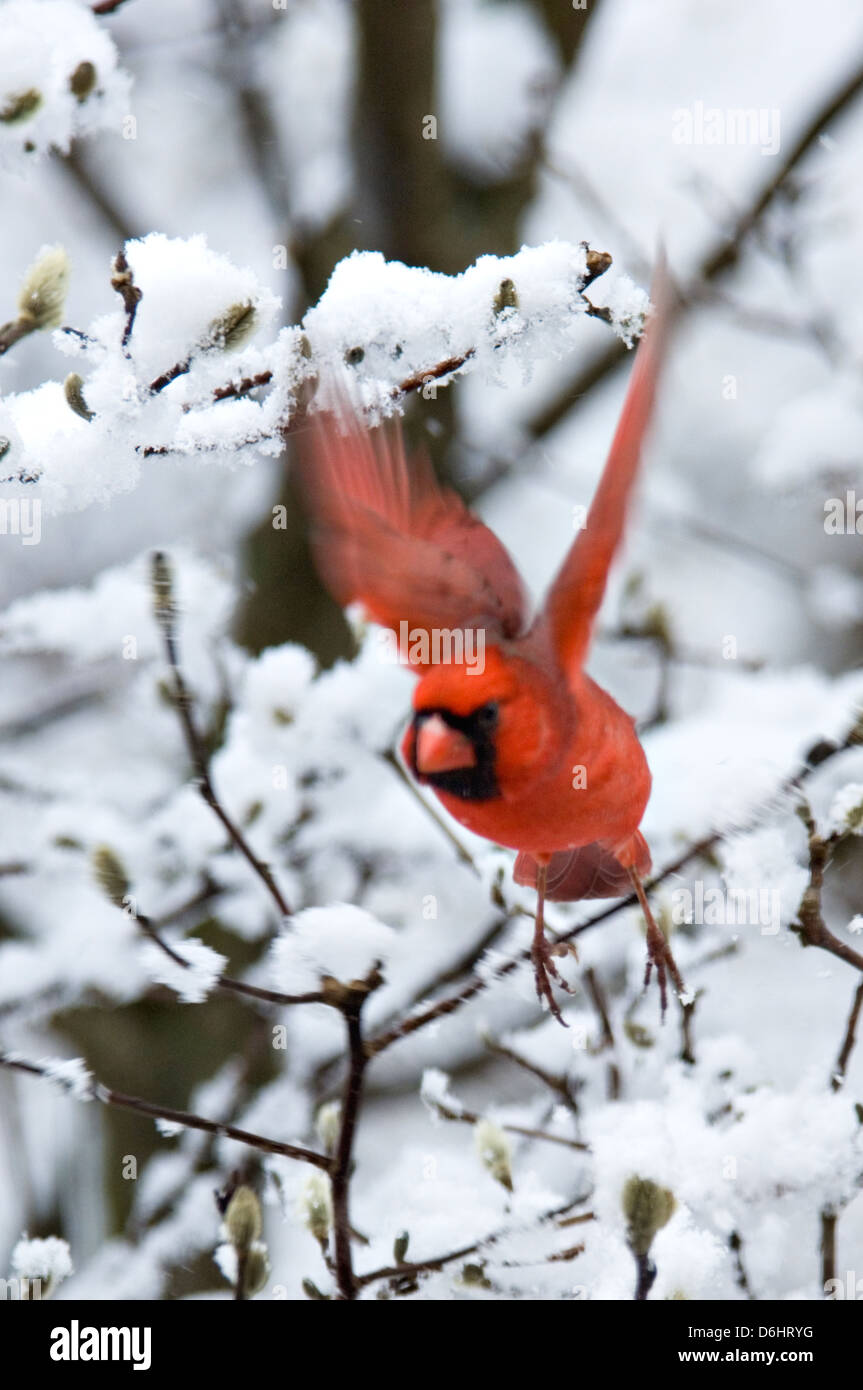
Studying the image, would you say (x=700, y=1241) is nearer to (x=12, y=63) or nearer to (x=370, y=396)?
(x=370, y=396)

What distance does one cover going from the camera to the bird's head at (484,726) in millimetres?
733

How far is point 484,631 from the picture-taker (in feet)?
2.64

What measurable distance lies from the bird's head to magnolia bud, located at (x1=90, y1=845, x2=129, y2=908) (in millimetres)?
274

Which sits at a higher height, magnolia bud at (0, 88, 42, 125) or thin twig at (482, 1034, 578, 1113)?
magnolia bud at (0, 88, 42, 125)

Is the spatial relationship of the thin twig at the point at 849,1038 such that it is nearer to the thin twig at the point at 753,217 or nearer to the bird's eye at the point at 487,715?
the bird's eye at the point at 487,715

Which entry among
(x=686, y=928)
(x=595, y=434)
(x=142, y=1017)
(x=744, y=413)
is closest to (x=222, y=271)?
(x=686, y=928)

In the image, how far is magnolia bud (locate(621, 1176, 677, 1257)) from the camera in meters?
0.83

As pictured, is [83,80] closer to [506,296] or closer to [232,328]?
[232,328]

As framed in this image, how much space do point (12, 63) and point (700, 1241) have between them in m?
0.95

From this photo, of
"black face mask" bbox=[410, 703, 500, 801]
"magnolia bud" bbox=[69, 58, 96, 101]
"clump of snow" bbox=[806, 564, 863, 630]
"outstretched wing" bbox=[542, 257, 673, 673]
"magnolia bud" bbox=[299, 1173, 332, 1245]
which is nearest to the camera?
"outstretched wing" bbox=[542, 257, 673, 673]

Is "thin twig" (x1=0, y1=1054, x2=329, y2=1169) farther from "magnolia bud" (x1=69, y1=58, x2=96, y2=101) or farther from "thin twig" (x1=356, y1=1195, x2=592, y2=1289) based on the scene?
"magnolia bud" (x1=69, y1=58, x2=96, y2=101)

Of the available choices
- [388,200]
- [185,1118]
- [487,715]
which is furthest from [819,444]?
[185,1118]

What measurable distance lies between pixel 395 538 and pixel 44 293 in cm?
26

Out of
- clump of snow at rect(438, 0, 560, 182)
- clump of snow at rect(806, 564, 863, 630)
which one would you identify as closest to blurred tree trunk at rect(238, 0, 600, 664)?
clump of snow at rect(438, 0, 560, 182)
